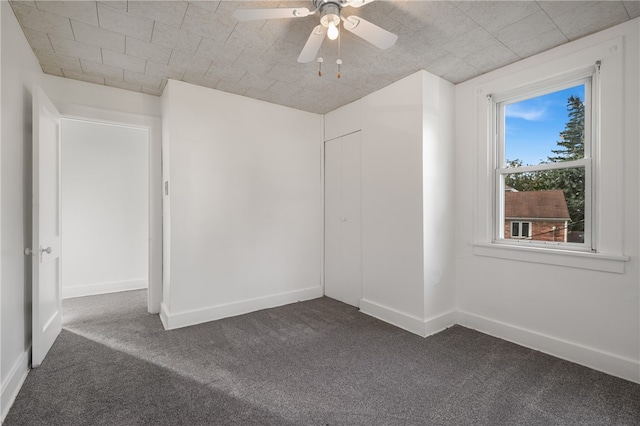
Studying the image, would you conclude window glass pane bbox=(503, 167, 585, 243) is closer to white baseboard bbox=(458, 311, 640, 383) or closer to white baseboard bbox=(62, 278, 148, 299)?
white baseboard bbox=(458, 311, 640, 383)

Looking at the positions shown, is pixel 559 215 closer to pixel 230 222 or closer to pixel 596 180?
pixel 596 180

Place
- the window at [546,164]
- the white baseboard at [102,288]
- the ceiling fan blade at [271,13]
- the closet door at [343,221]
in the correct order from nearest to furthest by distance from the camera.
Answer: the ceiling fan blade at [271,13] → the window at [546,164] → the closet door at [343,221] → the white baseboard at [102,288]

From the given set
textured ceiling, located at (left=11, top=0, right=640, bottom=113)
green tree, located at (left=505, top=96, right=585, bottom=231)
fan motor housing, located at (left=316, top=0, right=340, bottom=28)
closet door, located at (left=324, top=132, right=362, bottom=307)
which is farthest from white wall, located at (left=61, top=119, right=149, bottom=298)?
green tree, located at (left=505, top=96, right=585, bottom=231)

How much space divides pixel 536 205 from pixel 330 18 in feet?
7.73

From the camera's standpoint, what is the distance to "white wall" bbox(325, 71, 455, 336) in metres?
2.85

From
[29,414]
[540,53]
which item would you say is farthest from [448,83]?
[29,414]

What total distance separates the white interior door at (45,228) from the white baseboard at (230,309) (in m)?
0.92

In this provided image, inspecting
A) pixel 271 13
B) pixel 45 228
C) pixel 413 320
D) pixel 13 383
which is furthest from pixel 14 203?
pixel 413 320

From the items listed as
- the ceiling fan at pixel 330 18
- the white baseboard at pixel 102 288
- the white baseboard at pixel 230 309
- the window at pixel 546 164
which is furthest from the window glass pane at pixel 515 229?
the white baseboard at pixel 102 288

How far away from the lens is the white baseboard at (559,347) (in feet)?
6.93

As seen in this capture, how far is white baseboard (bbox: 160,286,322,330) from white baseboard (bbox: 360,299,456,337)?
953 mm

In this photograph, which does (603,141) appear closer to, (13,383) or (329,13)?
(329,13)

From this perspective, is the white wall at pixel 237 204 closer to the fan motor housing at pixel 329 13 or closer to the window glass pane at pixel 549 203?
the fan motor housing at pixel 329 13

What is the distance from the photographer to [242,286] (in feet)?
11.3
